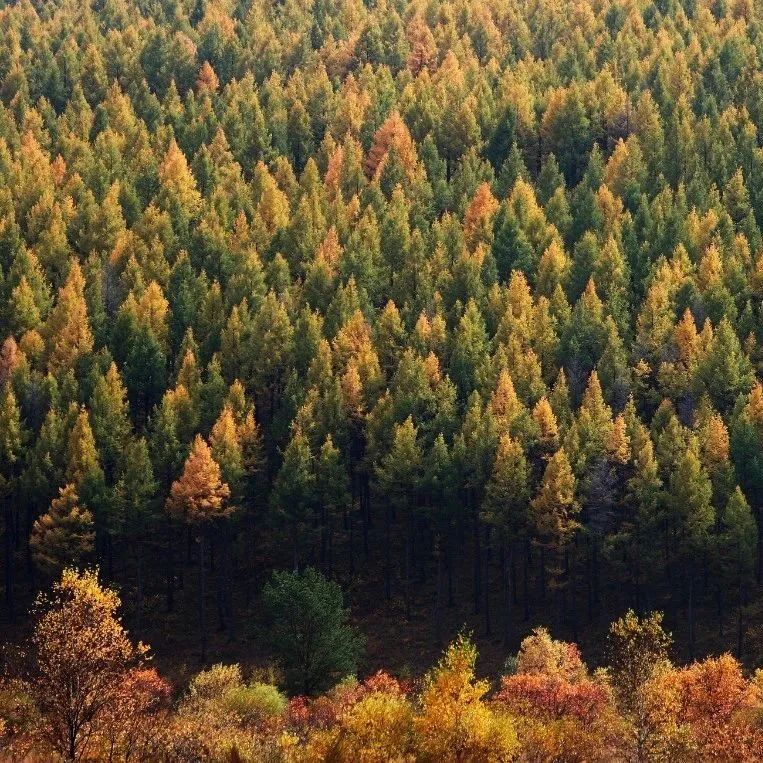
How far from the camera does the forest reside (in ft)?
182

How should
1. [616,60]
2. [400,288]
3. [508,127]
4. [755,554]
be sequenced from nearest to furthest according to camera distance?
1. [755,554]
2. [400,288]
3. [508,127]
4. [616,60]

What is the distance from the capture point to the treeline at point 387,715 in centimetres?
4234

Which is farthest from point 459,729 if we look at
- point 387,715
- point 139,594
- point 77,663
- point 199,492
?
point 139,594

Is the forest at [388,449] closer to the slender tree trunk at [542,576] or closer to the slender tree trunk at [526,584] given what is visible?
the slender tree trunk at [526,584]

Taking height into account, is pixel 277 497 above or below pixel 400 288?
below

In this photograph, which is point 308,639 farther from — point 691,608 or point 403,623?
point 691,608

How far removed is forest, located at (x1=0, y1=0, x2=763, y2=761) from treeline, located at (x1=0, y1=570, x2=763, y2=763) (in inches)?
7.8

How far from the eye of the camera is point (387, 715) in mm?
48531

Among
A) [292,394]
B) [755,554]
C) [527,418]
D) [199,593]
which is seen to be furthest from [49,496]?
[755,554]

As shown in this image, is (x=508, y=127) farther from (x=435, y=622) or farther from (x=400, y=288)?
(x=435, y=622)

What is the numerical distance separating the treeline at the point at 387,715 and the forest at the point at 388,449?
20 centimetres

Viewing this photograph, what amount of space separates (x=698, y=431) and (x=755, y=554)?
11.4 meters

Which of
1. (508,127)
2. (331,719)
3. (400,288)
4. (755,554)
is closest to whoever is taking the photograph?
(331,719)

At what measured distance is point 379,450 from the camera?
3583 inches
